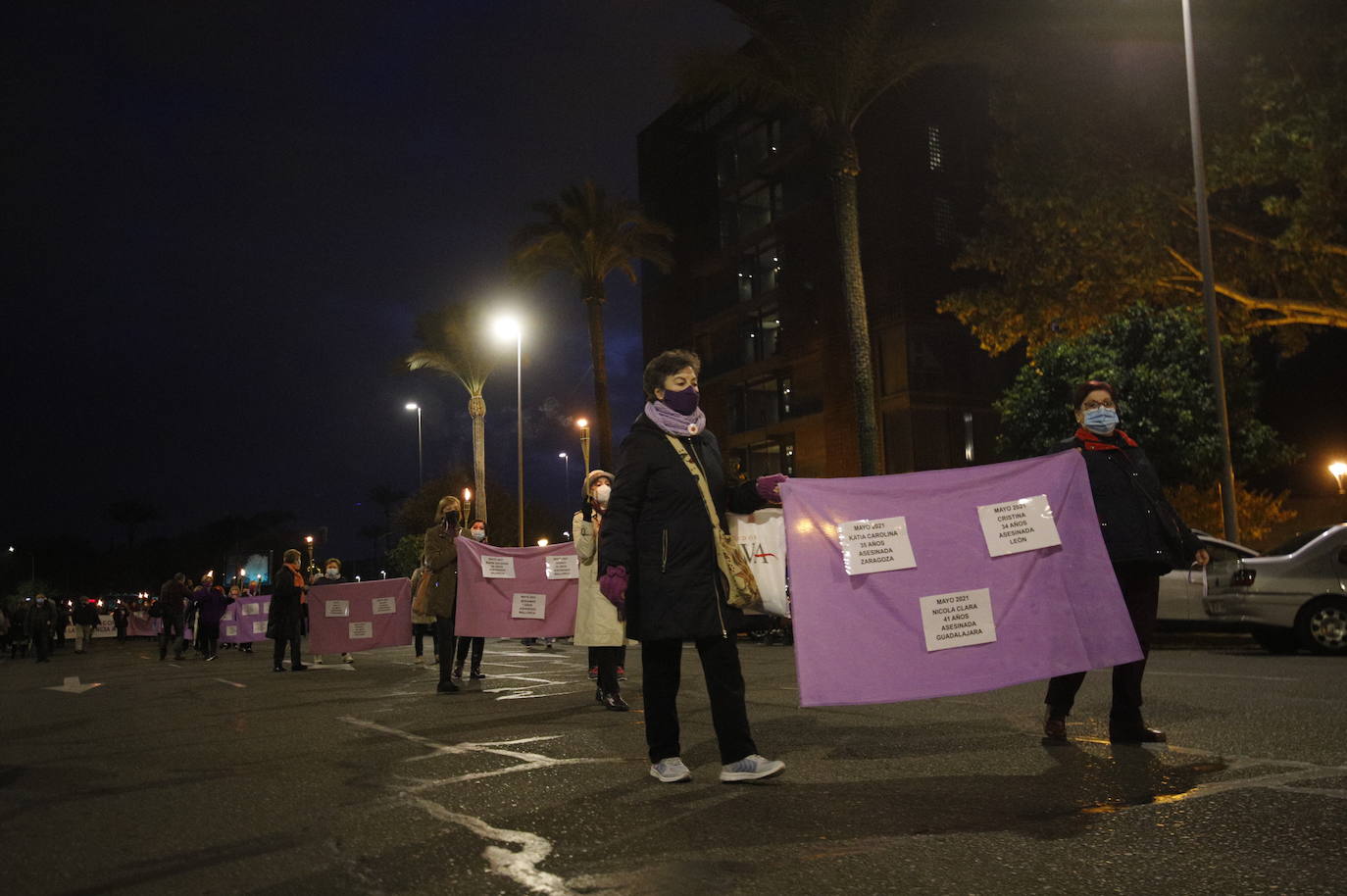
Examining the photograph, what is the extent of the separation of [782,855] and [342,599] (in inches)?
504

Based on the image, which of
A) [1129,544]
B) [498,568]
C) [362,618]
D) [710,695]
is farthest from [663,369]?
[362,618]

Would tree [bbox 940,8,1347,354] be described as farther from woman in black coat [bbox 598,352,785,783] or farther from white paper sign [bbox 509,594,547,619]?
woman in black coat [bbox 598,352,785,783]

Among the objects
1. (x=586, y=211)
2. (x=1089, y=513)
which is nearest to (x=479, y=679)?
(x=1089, y=513)

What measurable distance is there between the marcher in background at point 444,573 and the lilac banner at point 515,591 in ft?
0.32

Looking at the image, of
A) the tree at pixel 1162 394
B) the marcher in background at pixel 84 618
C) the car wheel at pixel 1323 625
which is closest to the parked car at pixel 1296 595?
the car wheel at pixel 1323 625

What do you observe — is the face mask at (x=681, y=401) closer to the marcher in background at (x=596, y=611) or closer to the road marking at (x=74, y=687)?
the marcher in background at (x=596, y=611)

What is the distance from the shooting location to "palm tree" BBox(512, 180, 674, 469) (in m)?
33.0

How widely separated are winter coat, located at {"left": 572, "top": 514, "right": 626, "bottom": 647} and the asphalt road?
1.88ft

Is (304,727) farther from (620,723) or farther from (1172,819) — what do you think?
(1172,819)

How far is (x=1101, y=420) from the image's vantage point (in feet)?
19.2

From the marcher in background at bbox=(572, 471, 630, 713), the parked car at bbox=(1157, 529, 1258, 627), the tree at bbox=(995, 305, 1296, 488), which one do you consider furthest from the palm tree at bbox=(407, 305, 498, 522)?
the marcher in background at bbox=(572, 471, 630, 713)

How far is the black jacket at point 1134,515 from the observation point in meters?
5.60

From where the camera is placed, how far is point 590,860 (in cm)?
373

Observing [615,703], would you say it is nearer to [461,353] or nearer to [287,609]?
[287,609]
